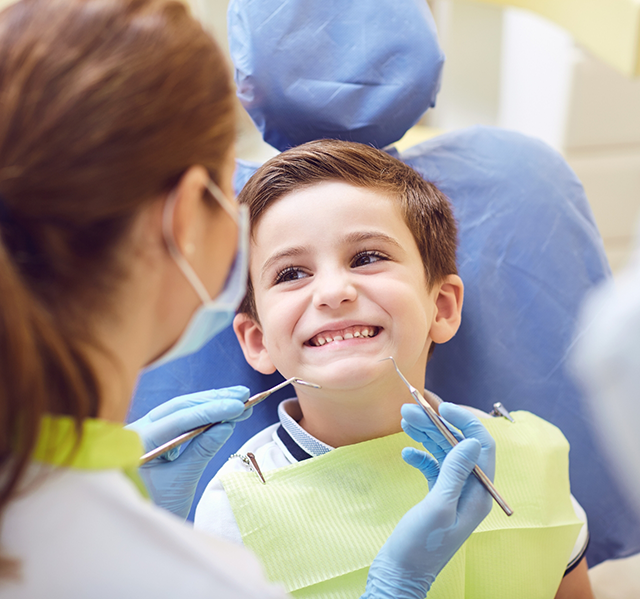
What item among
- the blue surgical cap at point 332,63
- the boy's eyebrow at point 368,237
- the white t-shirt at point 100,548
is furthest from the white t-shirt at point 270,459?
the blue surgical cap at point 332,63

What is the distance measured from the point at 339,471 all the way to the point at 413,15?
0.97 metres

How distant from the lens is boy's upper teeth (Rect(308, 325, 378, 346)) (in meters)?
1.22

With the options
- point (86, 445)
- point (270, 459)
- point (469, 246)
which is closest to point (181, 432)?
point (270, 459)

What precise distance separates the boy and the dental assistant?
390 mm

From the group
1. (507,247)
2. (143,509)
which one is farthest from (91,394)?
(507,247)

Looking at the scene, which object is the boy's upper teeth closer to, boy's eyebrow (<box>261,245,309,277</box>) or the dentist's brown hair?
boy's eyebrow (<box>261,245,309,277</box>)

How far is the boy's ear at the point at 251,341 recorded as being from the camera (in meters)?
1.39

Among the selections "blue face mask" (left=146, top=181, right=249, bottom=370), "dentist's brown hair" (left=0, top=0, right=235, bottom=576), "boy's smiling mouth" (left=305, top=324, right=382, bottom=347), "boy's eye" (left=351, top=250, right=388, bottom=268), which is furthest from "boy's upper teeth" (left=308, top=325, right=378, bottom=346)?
"dentist's brown hair" (left=0, top=0, right=235, bottom=576)

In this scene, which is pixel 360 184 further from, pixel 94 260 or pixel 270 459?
pixel 94 260

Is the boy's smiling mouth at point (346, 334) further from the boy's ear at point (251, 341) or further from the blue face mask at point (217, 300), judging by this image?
the blue face mask at point (217, 300)

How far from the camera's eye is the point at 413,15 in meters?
1.55

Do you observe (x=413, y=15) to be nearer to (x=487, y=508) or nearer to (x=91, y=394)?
(x=487, y=508)

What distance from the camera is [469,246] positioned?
1.58 meters

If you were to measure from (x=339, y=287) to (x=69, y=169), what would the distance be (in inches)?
22.3
